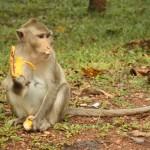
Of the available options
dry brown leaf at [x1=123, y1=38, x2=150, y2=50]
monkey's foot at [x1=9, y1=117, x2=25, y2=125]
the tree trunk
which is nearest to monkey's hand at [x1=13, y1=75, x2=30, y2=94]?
monkey's foot at [x1=9, y1=117, x2=25, y2=125]

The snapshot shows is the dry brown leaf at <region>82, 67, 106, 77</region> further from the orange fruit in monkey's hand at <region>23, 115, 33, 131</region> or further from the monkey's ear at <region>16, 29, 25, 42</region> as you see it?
the orange fruit in monkey's hand at <region>23, 115, 33, 131</region>

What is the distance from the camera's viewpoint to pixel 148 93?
6.57m

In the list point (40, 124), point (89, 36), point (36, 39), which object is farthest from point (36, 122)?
point (89, 36)

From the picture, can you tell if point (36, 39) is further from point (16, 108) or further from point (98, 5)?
point (98, 5)

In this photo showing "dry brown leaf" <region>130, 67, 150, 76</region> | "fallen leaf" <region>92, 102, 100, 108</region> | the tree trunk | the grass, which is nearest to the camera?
"fallen leaf" <region>92, 102, 100, 108</region>

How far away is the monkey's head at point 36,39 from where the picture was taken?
5133 mm

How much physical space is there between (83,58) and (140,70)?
1.32 meters

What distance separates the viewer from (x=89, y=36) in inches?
419

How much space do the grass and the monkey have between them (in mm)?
227

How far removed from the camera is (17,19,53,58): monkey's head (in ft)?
16.8

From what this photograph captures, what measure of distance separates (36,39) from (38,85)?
51 cm

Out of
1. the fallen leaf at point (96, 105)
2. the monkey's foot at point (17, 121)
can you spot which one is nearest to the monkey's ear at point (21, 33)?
the monkey's foot at point (17, 121)

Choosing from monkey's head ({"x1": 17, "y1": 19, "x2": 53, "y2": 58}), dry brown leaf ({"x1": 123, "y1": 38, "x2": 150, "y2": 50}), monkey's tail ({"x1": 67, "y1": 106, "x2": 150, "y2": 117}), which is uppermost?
monkey's head ({"x1": 17, "y1": 19, "x2": 53, "y2": 58})

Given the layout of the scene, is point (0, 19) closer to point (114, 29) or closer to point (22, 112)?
point (114, 29)
